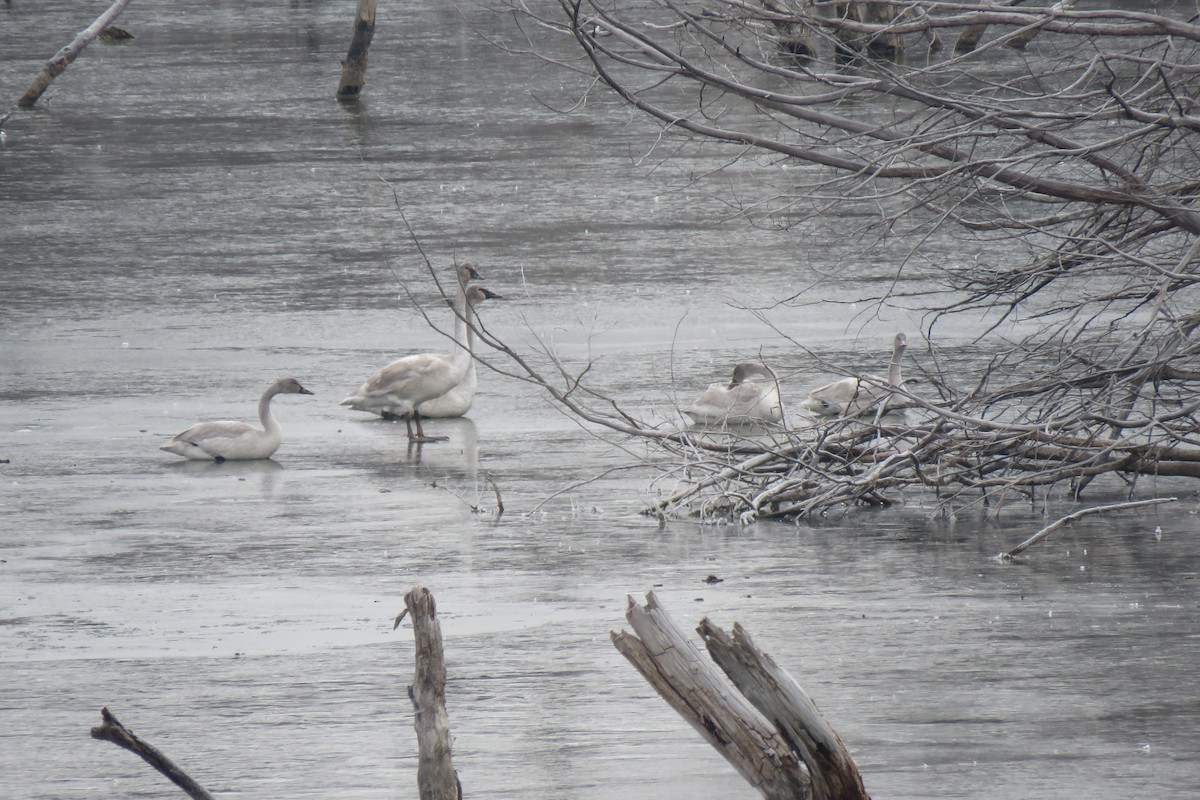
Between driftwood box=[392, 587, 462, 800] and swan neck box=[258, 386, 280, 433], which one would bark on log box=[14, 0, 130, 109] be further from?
driftwood box=[392, 587, 462, 800]

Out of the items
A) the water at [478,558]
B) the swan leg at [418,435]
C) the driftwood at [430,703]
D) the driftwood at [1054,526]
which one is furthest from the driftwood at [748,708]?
the swan leg at [418,435]

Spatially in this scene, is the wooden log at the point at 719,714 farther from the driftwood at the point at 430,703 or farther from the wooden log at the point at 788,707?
the driftwood at the point at 430,703

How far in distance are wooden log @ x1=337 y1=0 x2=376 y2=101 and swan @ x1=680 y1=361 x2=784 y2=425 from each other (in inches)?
789

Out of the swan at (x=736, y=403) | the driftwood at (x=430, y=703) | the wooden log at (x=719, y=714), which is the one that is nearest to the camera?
the driftwood at (x=430, y=703)

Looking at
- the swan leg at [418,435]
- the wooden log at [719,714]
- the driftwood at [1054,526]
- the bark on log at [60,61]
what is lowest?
the bark on log at [60,61]

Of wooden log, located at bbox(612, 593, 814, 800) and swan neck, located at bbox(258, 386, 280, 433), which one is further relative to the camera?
swan neck, located at bbox(258, 386, 280, 433)

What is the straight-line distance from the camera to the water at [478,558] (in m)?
6.41

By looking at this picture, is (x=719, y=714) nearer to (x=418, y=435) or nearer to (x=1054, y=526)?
(x=1054, y=526)

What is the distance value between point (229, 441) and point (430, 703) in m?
6.99

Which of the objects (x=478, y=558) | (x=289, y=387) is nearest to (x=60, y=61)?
(x=289, y=387)

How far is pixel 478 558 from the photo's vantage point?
29.8ft

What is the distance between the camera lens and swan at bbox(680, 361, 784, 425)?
11375mm

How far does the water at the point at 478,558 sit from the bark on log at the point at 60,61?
479 centimetres

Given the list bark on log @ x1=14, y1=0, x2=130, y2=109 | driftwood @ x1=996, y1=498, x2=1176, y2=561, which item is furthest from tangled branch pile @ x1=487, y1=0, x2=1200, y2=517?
bark on log @ x1=14, y1=0, x2=130, y2=109
